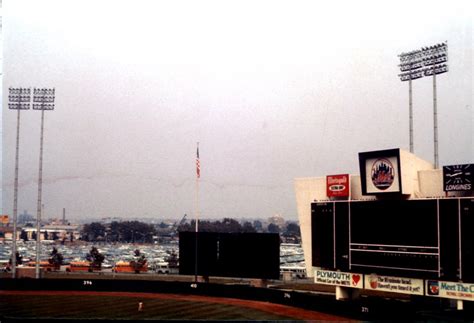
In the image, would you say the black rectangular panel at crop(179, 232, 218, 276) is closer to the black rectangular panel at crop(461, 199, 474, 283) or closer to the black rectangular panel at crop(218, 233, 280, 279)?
the black rectangular panel at crop(218, 233, 280, 279)

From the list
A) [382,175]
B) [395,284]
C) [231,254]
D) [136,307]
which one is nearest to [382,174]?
[382,175]

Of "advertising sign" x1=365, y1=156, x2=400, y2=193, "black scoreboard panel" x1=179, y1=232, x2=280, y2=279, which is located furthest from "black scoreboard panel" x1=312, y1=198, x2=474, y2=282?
"black scoreboard panel" x1=179, y1=232, x2=280, y2=279

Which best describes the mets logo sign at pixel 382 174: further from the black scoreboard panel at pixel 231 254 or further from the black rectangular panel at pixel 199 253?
the black rectangular panel at pixel 199 253

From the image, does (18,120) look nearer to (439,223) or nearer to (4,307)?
(4,307)

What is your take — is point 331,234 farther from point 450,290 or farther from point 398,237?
point 450,290

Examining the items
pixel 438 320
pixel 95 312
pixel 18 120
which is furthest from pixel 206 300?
pixel 18 120

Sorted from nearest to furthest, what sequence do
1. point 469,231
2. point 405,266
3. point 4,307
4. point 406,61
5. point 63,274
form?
1. point 469,231
2. point 405,266
3. point 4,307
4. point 406,61
5. point 63,274

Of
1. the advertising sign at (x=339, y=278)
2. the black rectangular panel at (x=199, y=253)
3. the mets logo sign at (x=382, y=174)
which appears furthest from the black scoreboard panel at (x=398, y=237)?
the black rectangular panel at (x=199, y=253)
